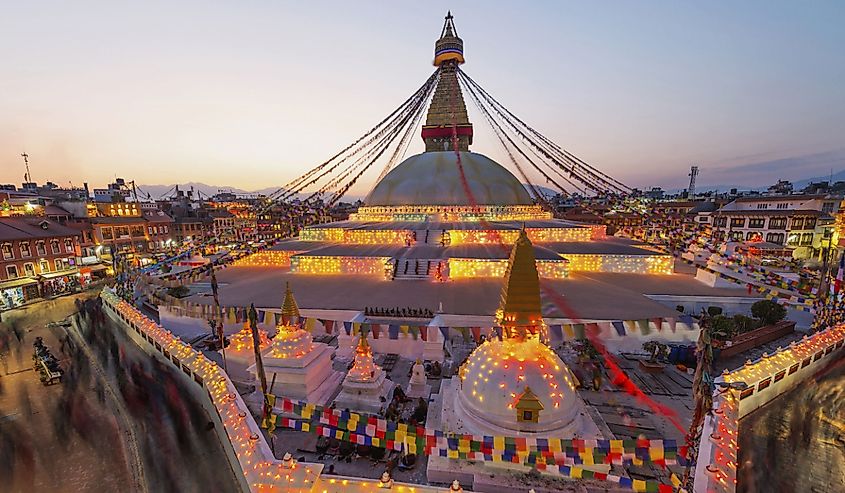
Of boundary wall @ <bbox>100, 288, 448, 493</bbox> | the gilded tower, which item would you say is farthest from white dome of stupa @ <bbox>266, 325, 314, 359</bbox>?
the gilded tower

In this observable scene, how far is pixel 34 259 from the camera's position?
21.7 meters

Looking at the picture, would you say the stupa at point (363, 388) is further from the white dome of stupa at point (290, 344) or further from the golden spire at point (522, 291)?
the golden spire at point (522, 291)

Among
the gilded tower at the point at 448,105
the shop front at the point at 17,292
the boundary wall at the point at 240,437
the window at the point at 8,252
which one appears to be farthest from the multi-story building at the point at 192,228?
the boundary wall at the point at 240,437

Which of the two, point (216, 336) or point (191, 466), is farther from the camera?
point (216, 336)

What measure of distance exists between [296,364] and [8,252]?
24.7 meters

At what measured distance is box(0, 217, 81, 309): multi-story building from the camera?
20.0 metres

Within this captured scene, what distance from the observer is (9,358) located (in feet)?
38.5

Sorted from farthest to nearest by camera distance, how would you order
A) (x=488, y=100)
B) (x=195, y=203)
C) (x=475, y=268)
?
1. (x=195, y=203)
2. (x=488, y=100)
3. (x=475, y=268)

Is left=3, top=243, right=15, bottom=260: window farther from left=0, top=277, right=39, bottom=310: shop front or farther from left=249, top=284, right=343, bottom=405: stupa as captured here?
left=249, top=284, right=343, bottom=405: stupa

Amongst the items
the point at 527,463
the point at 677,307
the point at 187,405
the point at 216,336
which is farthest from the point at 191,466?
the point at 677,307

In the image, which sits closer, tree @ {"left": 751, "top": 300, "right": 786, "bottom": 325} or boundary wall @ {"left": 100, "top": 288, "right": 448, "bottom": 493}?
boundary wall @ {"left": 100, "top": 288, "right": 448, "bottom": 493}

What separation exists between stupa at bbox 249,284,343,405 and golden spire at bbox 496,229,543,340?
5093 mm

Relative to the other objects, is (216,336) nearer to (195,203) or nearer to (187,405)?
(187,405)

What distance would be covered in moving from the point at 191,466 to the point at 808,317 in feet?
63.5
